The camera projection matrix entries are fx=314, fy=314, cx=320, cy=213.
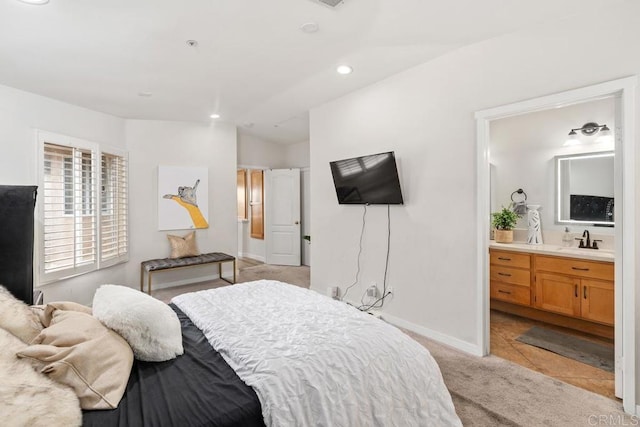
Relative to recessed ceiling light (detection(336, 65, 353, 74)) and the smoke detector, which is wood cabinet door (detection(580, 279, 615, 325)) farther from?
the smoke detector

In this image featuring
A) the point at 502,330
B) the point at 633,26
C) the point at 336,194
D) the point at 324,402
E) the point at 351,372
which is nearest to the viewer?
the point at 324,402

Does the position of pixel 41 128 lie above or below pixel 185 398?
above

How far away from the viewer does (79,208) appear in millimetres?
3783

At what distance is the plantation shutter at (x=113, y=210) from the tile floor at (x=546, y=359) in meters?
4.73

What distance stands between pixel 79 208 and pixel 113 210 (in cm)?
60

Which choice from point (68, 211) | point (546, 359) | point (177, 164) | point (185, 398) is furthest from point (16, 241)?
point (546, 359)

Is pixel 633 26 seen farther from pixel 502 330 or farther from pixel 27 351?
pixel 27 351

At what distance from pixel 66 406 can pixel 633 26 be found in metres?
3.47

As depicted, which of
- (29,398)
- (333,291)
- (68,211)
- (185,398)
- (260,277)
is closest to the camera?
(29,398)

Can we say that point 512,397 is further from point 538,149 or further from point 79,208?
point 79,208

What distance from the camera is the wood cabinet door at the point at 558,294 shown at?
3133 mm

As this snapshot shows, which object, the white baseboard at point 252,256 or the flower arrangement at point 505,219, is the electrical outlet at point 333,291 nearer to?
the flower arrangement at point 505,219

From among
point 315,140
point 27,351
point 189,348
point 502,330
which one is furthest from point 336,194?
point 27,351

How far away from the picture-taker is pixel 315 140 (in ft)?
14.3
